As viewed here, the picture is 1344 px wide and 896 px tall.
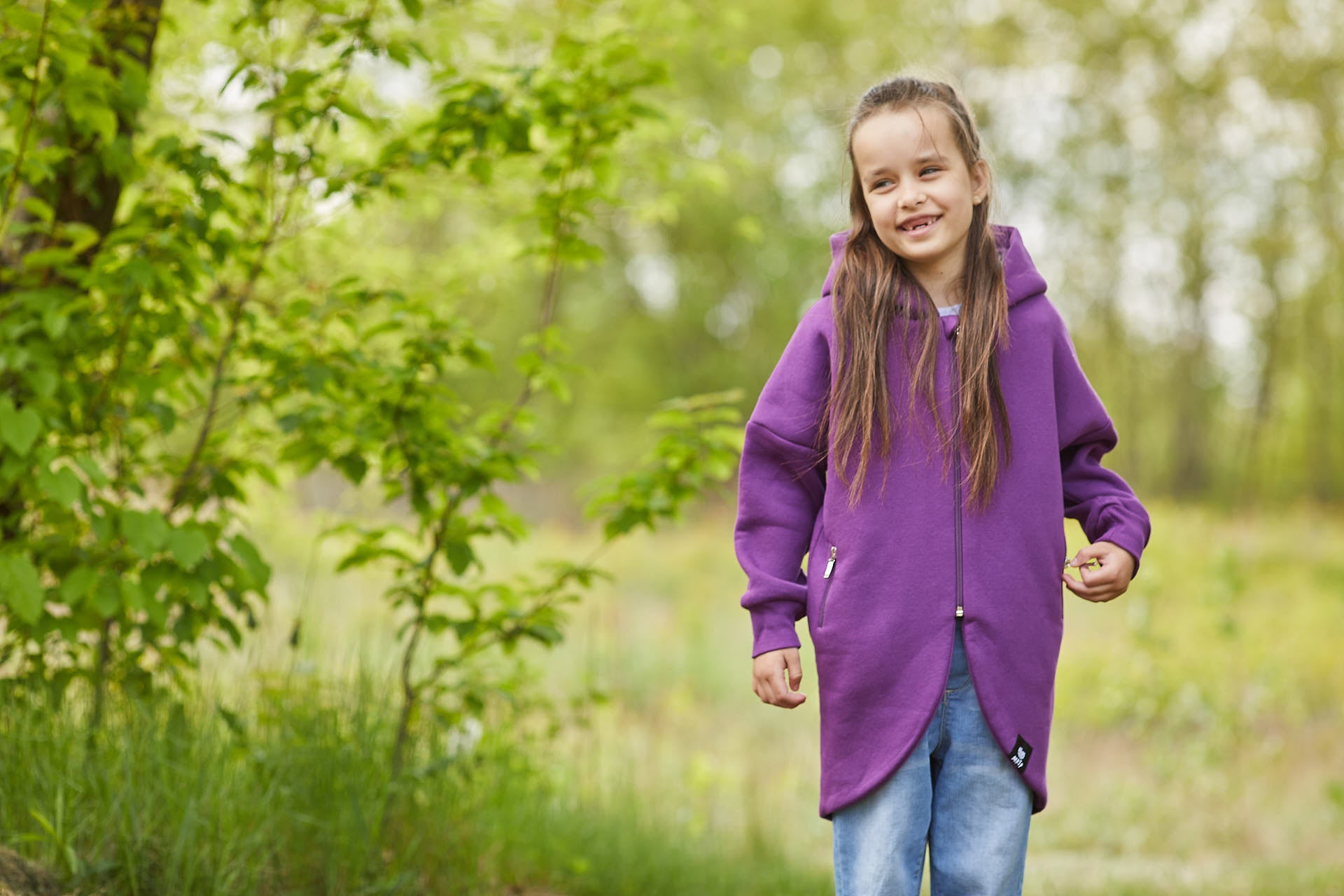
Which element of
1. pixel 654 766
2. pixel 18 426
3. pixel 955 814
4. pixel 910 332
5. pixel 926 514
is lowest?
pixel 654 766

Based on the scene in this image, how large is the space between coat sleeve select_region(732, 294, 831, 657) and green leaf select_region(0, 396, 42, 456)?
4.73ft

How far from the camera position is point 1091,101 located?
51.7ft

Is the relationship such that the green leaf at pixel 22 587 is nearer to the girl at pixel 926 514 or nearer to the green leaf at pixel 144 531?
the green leaf at pixel 144 531

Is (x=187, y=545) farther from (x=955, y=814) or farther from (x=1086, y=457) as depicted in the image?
(x=1086, y=457)

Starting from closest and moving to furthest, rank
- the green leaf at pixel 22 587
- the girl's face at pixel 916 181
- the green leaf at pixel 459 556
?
the girl's face at pixel 916 181 < the green leaf at pixel 22 587 < the green leaf at pixel 459 556

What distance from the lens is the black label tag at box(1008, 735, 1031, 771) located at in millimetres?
1656

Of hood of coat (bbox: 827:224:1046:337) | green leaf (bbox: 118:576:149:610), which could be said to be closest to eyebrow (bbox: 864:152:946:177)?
hood of coat (bbox: 827:224:1046:337)

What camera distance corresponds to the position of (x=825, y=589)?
1725 millimetres

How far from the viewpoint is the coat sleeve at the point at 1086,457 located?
1.79m

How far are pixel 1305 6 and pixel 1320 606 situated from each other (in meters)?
7.91

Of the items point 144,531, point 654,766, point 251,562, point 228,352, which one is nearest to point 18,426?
point 144,531

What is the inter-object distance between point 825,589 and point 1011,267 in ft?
2.07

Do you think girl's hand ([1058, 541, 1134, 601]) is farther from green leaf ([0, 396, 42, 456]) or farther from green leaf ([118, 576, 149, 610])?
green leaf ([0, 396, 42, 456])

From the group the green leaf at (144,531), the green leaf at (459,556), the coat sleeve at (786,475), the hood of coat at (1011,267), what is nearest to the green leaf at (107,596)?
the green leaf at (144,531)
